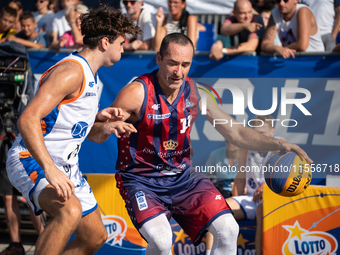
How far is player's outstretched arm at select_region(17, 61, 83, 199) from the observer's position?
8.39 feet

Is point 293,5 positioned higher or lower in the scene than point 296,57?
higher

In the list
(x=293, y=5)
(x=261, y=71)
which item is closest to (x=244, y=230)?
(x=261, y=71)

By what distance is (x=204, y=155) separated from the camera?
4938 millimetres

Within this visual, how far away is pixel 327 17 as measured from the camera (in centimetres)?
540

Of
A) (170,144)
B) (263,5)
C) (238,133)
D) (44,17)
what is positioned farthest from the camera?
(44,17)

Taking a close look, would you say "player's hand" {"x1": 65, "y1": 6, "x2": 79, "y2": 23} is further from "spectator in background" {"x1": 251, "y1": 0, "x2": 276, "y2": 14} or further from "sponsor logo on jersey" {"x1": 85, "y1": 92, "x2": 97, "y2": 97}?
"sponsor logo on jersey" {"x1": 85, "y1": 92, "x2": 97, "y2": 97}

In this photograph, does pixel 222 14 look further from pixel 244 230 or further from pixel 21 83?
pixel 244 230

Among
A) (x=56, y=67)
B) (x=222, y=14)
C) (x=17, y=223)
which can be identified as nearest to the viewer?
(x=56, y=67)

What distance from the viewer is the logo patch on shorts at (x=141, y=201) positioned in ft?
10.1

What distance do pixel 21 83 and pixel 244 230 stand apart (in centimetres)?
348

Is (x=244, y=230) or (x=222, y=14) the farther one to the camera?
Answer: (x=222, y=14)

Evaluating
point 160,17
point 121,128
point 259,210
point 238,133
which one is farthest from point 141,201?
point 160,17

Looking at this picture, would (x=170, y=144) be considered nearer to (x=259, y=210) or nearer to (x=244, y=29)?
(x=259, y=210)

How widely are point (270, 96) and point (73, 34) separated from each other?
3.20 m
